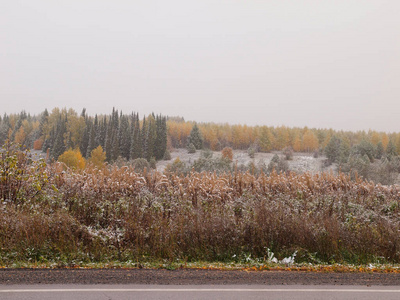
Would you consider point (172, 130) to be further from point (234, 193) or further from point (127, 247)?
point (127, 247)

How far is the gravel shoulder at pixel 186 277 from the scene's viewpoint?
644cm

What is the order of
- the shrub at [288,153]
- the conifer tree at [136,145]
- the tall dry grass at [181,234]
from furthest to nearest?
the shrub at [288,153], the conifer tree at [136,145], the tall dry grass at [181,234]

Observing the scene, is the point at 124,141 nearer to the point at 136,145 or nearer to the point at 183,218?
the point at 136,145

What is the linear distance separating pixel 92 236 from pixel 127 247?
98cm

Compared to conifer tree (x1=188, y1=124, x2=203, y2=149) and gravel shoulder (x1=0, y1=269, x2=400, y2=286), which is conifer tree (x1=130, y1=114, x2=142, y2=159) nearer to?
conifer tree (x1=188, y1=124, x2=203, y2=149)

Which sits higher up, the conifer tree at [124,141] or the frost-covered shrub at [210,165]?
the conifer tree at [124,141]

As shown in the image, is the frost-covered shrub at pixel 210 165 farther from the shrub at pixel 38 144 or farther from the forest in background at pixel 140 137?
the shrub at pixel 38 144

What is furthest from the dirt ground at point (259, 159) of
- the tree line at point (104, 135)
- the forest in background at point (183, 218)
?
the forest in background at point (183, 218)
